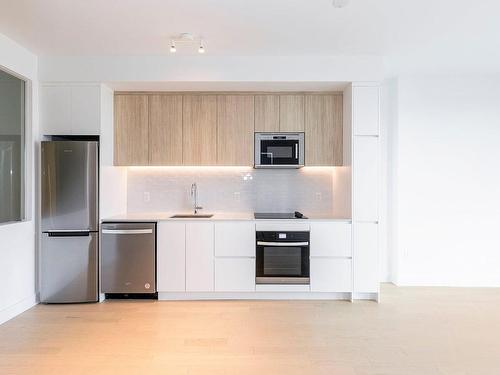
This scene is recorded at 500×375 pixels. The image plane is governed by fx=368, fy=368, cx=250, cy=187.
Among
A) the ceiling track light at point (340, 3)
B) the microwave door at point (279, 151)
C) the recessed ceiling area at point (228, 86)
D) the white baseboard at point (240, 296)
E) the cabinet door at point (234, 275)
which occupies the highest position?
the ceiling track light at point (340, 3)

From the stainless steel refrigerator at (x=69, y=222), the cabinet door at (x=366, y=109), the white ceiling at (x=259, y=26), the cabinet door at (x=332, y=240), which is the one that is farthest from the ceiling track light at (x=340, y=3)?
the stainless steel refrigerator at (x=69, y=222)

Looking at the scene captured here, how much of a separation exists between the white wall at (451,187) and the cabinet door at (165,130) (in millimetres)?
2798

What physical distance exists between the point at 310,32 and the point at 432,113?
2.30m

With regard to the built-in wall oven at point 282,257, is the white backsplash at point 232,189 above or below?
above

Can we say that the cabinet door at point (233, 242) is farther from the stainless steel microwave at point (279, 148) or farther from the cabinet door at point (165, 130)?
the cabinet door at point (165, 130)

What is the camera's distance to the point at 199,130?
4.44m

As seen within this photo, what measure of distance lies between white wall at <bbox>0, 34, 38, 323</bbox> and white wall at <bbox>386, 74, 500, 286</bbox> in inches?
170

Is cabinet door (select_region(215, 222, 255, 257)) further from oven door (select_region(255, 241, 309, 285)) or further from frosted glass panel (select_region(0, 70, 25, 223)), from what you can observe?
frosted glass panel (select_region(0, 70, 25, 223))

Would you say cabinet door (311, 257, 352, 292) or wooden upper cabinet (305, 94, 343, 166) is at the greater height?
wooden upper cabinet (305, 94, 343, 166)

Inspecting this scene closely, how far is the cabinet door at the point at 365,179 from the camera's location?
410cm

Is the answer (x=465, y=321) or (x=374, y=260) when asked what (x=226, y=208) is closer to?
(x=374, y=260)

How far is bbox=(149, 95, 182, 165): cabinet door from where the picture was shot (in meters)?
4.44

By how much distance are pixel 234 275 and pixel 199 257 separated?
0.44m

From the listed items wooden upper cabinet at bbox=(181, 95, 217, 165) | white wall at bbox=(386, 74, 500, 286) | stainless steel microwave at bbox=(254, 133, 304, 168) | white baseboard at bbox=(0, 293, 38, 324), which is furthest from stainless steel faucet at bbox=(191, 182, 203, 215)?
white wall at bbox=(386, 74, 500, 286)
